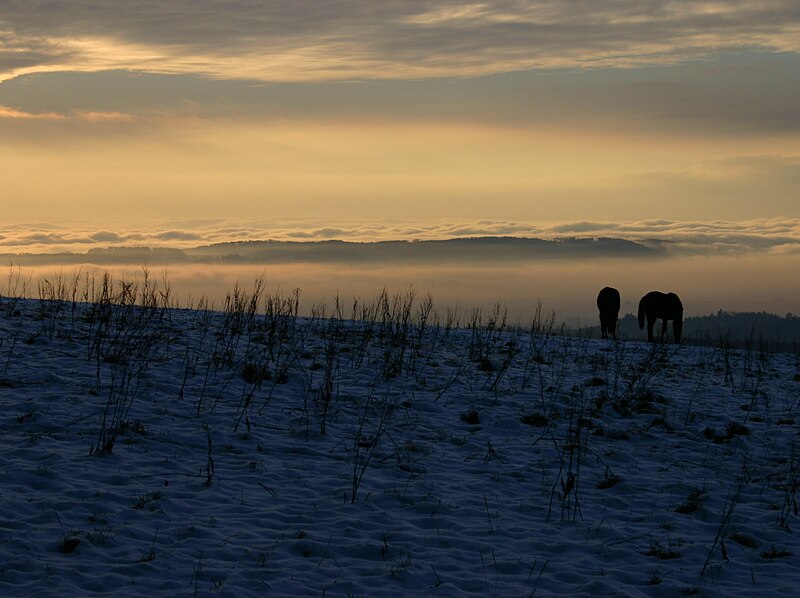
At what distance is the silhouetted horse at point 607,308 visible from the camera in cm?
2742

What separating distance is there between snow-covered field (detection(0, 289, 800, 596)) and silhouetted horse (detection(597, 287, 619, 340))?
388 inches

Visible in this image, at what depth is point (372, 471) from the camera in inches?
386

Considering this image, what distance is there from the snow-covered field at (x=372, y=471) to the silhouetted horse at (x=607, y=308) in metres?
9.85

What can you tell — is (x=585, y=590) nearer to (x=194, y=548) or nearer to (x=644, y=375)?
(x=194, y=548)

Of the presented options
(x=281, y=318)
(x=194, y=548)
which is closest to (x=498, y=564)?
(x=194, y=548)

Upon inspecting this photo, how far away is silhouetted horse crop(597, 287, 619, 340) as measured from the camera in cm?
2742

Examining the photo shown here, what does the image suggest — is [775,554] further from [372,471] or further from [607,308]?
[607,308]

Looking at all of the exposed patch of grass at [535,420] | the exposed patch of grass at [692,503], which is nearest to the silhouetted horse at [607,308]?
the exposed patch of grass at [535,420]

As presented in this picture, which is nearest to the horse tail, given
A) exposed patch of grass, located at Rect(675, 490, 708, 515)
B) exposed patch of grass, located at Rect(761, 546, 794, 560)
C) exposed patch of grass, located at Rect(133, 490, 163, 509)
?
exposed patch of grass, located at Rect(675, 490, 708, 515)

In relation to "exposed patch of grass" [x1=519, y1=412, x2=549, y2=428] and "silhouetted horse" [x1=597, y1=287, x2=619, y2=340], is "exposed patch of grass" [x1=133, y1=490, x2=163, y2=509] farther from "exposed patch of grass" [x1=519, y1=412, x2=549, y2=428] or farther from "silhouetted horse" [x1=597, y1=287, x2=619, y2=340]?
"silhouetted horse" [x1=597, y1=287, x2=619, y2=340]

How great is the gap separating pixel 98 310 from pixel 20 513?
458 inches

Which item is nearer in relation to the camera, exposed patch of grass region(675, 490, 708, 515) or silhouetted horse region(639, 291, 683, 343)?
exposed patch of grass region(675, 490, 708, 515)

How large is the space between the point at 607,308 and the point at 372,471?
19.4 meters

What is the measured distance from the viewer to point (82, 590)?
6.32 meters
